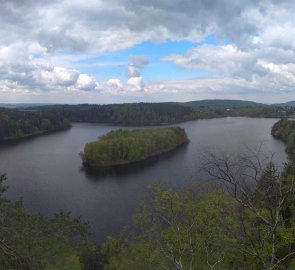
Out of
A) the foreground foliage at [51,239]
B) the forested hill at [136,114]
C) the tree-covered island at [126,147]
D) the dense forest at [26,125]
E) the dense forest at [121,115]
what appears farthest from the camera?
the forested hill at [136,114]

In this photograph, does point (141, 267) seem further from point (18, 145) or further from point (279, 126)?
point (279, 126)

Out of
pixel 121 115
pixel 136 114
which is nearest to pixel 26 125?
pixel 121 115

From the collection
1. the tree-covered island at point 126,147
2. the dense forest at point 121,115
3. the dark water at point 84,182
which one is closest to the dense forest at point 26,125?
the dense forest at point 121,115

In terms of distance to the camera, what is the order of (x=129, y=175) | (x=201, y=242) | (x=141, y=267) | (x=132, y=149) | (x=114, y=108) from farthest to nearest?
1. (x=114, y=108)
2. (x=132, y=149)
3. (x=129, y=175)
4. (x=141, y=267)
5. (x=201, y=242)

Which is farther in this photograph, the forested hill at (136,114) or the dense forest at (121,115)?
the forested hill at (136,114)

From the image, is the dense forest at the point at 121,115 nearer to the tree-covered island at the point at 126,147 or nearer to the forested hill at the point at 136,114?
the forested hill at the point at 136,114

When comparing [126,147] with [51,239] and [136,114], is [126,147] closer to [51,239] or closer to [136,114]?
[51,239]

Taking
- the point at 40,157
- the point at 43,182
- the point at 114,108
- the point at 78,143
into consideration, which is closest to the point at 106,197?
the point at 43,182
